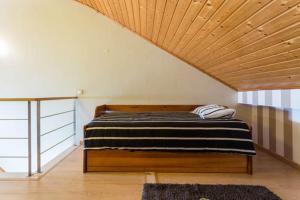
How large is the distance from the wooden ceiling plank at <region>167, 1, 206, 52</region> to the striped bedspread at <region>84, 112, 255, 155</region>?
95 centimetres

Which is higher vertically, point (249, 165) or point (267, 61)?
point (267, 61)

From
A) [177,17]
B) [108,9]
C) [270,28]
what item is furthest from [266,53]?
[108,9]

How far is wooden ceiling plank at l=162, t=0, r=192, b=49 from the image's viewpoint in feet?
6.69

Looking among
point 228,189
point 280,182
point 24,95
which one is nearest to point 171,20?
point 228,189

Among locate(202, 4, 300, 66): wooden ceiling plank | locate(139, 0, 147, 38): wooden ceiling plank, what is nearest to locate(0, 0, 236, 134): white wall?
locate(139, 0, 147, 38): wooden ceiling plank

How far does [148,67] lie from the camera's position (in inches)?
159

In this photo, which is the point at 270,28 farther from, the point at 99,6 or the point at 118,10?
the point at 99,6

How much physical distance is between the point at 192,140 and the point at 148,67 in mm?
1785

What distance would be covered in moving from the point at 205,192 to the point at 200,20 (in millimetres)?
1395

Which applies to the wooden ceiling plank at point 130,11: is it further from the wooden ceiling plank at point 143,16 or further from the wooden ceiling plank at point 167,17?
the wooden ceiling plank at point 167,17

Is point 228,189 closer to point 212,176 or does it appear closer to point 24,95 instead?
point 212,176

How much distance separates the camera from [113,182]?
2357mm

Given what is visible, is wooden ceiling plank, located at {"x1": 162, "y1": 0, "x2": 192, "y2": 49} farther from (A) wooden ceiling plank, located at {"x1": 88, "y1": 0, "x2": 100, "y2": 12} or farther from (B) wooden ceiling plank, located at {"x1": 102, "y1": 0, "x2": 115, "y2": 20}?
(A) wooden ceiling plank, located at {"x1": 88, "y1": 0, "x2": 100, "y2": 12}

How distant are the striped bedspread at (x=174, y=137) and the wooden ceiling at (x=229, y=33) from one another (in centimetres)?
66
